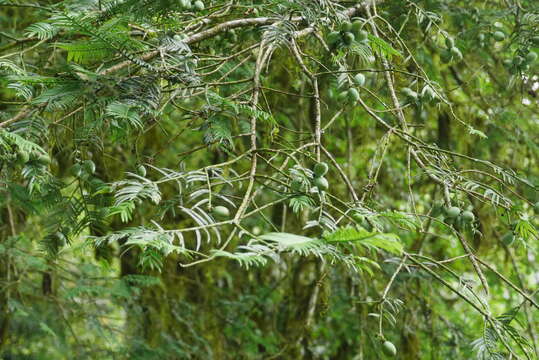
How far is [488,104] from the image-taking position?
3020 mm

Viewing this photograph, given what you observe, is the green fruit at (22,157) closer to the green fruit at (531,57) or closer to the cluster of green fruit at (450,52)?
the cluster of green fruit at (450,52)

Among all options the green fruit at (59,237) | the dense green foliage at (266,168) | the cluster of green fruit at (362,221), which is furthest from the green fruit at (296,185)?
the green fruit at (59,237)

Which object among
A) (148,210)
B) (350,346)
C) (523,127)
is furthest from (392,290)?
(148,210)

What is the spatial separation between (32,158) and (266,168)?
1990 millimetres

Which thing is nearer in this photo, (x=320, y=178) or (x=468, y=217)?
(x=320, y=178)

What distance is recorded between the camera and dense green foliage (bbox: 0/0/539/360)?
1.30 metres

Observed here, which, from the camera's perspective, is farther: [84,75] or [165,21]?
[165,21]

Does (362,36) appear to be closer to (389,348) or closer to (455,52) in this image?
(455,52)

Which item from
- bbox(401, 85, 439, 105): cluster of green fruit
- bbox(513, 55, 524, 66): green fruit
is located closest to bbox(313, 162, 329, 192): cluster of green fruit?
bbox(401, 85, 439, 105): cluster of green fruit

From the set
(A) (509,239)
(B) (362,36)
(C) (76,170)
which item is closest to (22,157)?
(C) (76,170)

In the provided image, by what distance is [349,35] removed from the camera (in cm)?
146

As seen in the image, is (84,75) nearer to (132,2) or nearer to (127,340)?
(132,2)

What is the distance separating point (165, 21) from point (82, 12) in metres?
0.22

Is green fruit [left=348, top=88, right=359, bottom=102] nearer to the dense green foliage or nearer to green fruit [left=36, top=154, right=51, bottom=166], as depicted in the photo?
the dense green foliage
